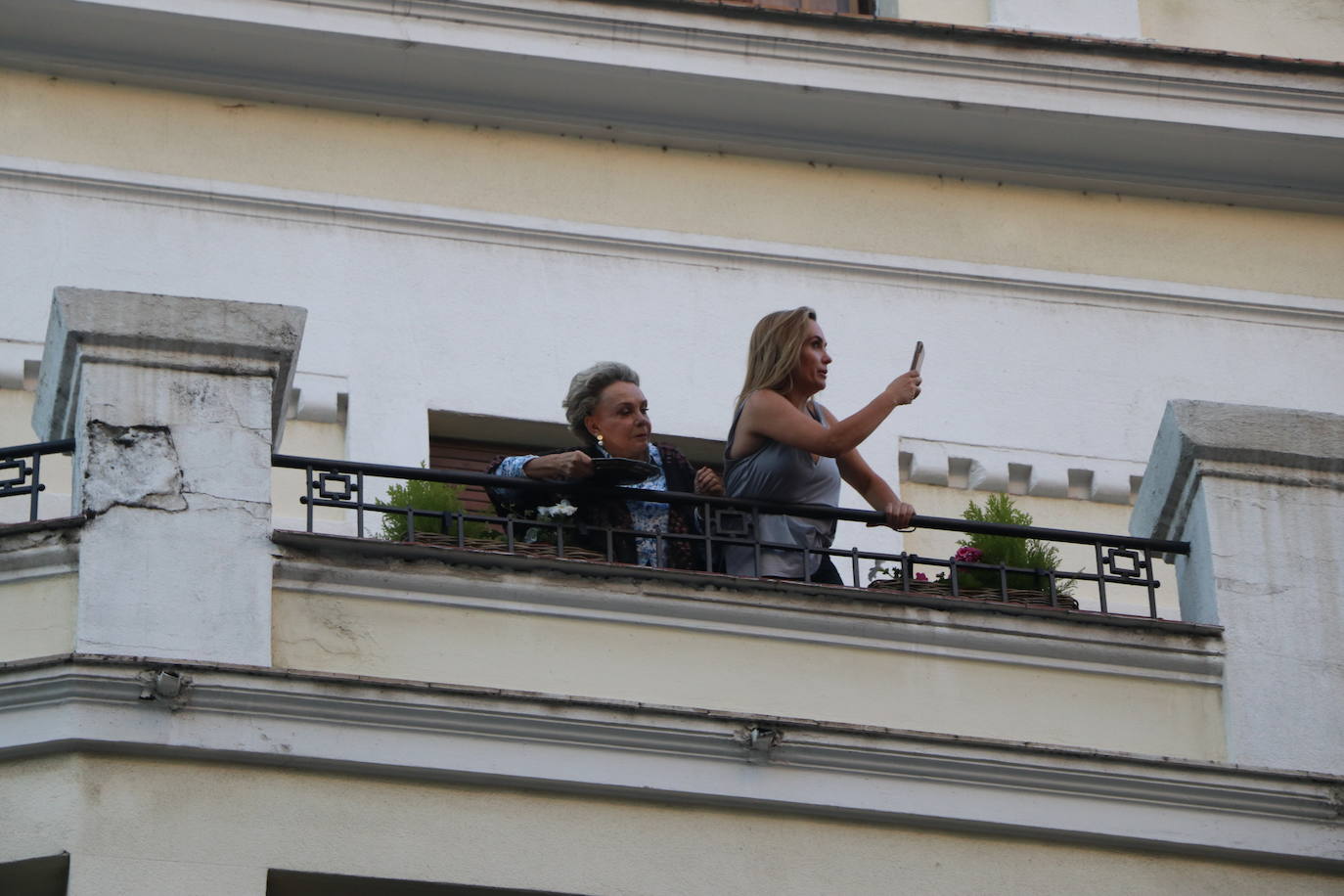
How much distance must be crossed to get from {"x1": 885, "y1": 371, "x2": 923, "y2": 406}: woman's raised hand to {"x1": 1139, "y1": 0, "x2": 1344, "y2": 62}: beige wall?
567cm

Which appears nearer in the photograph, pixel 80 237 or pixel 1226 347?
→ pixel 80 237

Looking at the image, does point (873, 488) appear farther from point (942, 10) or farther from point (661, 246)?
point (942, 10)

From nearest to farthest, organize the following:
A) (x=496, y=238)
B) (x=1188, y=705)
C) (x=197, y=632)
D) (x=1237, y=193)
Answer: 1. (x=197, y=632)
2. (x=1188, y=705)
3. (x=496, y=238)
4. (x=1237, y=193)

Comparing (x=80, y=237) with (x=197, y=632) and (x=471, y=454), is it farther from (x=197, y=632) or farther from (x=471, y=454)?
(x=197, y=632)

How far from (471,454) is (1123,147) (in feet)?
12.6

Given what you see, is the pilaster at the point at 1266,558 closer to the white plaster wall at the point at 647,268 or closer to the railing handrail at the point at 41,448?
the white plaster wall at the point at 647,268

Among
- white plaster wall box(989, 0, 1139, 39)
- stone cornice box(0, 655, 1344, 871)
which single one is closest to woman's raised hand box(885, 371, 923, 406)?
stone cornice box(0, 655, 1344, 871)

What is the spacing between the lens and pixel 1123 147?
57.4ft

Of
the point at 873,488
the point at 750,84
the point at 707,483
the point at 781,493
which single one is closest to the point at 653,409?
the point at 750,84

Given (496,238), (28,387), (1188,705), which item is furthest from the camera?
(496,238)

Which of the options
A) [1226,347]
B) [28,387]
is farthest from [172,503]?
[1226,347]

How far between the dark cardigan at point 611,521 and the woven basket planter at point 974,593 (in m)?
0.72

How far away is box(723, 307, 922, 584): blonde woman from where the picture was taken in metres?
12.6

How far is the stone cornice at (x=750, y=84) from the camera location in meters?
16.5
